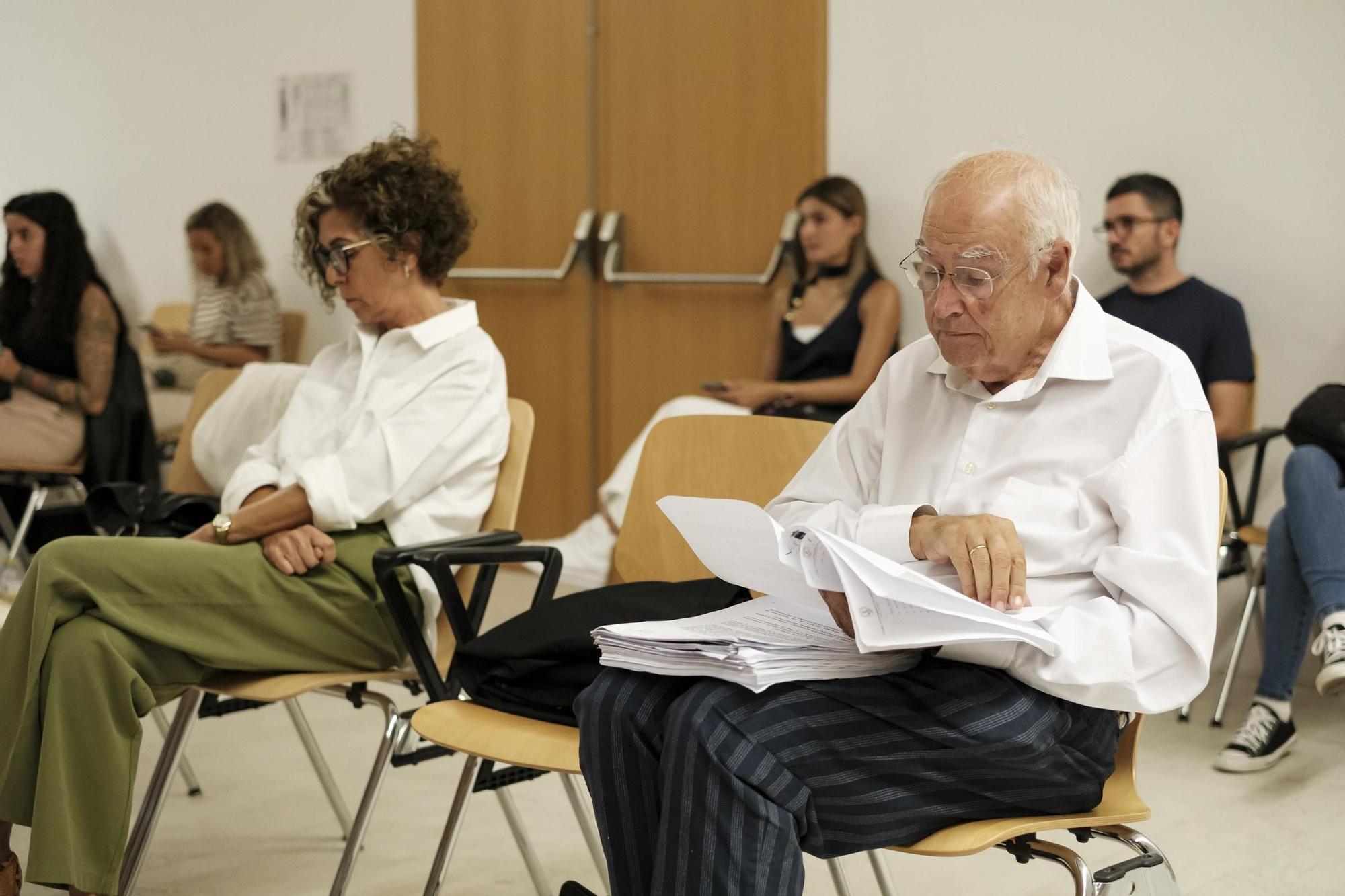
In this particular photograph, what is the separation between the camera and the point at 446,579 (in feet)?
6.83

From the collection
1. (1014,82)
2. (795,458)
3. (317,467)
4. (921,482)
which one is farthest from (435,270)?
(1014,82)

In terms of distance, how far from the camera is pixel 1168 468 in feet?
4.93

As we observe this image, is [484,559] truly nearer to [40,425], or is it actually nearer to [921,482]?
[921,482]

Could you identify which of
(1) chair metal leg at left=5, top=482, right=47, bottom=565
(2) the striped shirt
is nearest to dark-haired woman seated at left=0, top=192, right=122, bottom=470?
(1) chair metal leg at left=5, top=482, right=47, bottom=565

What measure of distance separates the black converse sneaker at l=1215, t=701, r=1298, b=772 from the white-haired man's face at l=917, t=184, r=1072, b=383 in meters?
1.76

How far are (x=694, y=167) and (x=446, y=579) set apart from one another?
313cm

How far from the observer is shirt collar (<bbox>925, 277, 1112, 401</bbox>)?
159 cm

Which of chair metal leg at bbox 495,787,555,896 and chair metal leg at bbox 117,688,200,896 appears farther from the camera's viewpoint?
chair metal leg at bbox 495,787,555,896

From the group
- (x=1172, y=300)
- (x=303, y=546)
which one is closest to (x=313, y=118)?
(x=1172, y=300)

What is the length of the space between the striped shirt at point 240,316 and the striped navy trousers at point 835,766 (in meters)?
4.48

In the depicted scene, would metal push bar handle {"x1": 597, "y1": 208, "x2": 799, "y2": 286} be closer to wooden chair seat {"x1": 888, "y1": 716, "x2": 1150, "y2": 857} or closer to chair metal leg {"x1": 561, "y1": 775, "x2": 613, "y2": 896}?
chair metal leg {"x1": 561, "y1": 775, "x2": 613, "y2": 896}

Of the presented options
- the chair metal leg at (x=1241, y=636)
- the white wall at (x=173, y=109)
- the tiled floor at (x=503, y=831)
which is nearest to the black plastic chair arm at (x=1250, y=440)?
the chair metal leg at (x=1241, y=636)

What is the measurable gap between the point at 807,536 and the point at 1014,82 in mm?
3140

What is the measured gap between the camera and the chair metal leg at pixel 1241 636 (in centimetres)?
338
